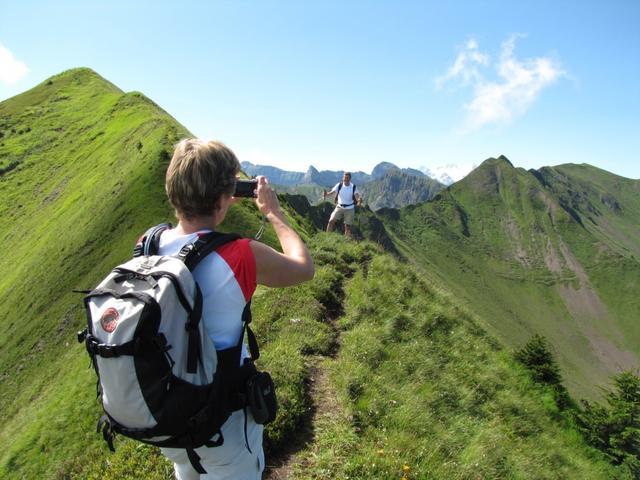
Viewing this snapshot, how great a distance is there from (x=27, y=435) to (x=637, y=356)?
195 metres

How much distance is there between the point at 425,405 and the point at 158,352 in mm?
7039

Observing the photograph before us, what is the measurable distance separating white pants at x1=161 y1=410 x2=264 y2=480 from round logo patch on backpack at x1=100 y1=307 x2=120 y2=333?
121cm

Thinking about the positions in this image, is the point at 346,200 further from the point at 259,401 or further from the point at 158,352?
the point at 158,352

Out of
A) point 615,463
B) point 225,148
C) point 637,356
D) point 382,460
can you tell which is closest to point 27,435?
point 382,460

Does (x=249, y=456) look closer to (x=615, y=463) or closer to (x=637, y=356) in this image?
(x=615, y=463)

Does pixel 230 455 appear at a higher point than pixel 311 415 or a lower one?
higher

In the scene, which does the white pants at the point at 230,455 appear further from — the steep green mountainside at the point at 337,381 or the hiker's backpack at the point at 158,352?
the steep green mountainside at the point at 337,381

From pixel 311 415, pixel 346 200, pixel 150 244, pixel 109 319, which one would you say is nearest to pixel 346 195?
pixel 346 200

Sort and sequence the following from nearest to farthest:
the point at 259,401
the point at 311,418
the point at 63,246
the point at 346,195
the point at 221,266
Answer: the point at 221,266 < the point at 259,401 < the point at 311,418 < the point at 346,195 < the point at 63,246

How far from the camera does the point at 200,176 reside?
2963 mm

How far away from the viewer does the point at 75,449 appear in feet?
42.3

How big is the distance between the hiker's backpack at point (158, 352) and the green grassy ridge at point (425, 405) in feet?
13.5

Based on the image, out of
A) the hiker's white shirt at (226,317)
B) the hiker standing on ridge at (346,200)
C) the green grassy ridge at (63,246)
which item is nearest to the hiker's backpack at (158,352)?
the hiker's white shirt at (226,317)

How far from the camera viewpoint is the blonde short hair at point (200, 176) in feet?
9.76
